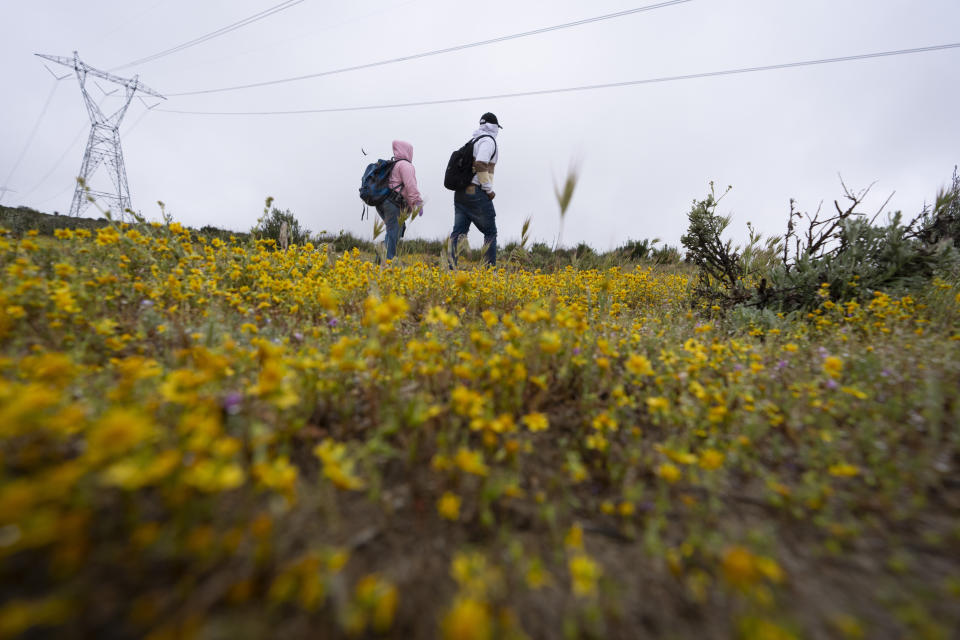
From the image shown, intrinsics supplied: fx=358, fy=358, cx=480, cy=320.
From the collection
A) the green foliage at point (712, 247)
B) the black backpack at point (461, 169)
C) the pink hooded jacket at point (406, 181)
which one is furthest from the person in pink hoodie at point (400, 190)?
the green foliage at point (712, 247)

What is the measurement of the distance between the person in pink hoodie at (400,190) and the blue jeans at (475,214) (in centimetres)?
71

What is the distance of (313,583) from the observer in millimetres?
839

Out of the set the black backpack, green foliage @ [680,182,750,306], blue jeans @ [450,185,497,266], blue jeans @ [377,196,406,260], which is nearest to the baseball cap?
the black backpack

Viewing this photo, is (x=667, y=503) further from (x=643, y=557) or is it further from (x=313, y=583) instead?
(x=313, y=583)

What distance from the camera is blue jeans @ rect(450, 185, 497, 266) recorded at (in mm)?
6266

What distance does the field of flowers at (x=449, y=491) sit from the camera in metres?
0.87

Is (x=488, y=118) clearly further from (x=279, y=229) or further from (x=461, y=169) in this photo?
(x=279, y=229)

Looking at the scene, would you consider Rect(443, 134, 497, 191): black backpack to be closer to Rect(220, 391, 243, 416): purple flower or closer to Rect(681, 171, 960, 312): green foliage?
Rect(681, 171, 960, 312): green foliage

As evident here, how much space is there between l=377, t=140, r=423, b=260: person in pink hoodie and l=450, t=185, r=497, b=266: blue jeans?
708mm

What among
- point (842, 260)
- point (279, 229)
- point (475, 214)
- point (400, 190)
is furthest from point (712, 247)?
point (279, 229)

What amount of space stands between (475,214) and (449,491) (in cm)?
565

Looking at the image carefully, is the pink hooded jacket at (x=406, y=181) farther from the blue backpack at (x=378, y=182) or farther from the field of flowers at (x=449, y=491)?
the field of flowers at (x=449, y=491)

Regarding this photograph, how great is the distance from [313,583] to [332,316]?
245cm

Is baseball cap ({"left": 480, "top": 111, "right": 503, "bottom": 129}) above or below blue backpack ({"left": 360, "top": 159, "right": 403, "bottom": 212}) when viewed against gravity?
above
